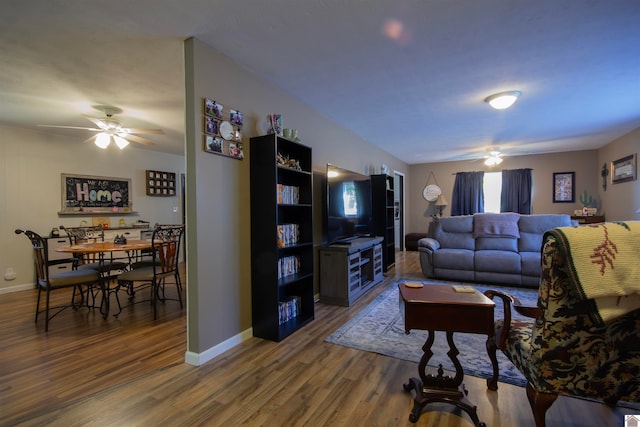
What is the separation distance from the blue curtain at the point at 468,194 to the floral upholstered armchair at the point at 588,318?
6.81m

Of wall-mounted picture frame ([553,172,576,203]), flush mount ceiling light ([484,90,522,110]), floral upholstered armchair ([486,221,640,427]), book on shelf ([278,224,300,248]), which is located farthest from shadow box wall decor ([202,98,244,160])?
wall-mounted picture frame ([553,172,576,203])

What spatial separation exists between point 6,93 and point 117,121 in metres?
1.00

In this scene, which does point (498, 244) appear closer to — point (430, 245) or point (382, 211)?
point (430, 245)

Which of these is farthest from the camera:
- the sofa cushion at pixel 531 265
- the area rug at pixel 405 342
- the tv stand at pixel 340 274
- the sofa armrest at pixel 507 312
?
the sofa cushion at pixel 531 265

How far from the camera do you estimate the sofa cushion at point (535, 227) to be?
14.1 ft

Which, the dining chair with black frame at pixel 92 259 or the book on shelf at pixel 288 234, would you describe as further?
the dining chair with black frame at pixel 92 259

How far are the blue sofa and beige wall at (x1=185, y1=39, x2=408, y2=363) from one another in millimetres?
3178

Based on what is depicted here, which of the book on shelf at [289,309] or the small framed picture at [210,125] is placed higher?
the small framed picture at [210,125]

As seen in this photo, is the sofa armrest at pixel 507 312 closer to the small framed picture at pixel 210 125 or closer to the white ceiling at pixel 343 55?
the white ceiling at pixel 343 55

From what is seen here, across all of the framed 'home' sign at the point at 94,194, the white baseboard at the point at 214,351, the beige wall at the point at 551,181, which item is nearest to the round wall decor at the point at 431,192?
the beige wall at the point at 551,181

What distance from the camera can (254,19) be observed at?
192 cm

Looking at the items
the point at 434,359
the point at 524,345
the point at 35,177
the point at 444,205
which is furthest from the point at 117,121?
the point at 444,205

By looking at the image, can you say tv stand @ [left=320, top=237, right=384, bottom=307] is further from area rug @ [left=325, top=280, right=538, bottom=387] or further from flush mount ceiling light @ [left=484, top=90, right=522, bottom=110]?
flush mount ceiling light @ [left=484, top=90, right=522, bottom=110]

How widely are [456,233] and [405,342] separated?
2994mm
